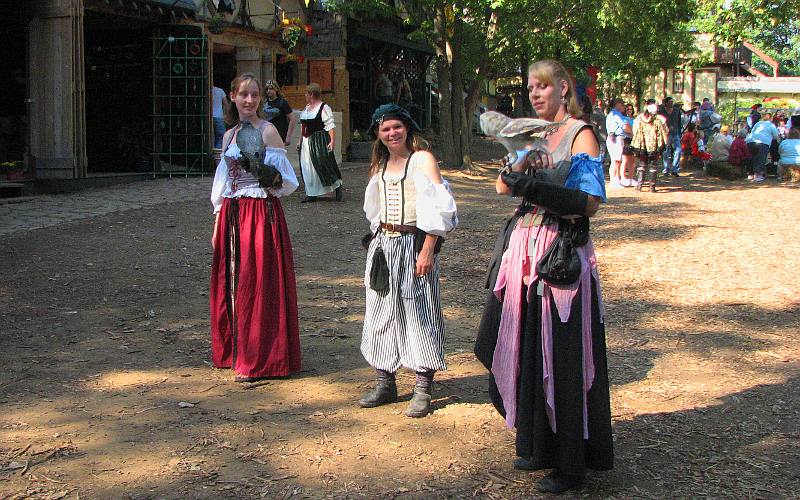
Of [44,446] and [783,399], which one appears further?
[783,399]

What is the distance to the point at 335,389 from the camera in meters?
5.07

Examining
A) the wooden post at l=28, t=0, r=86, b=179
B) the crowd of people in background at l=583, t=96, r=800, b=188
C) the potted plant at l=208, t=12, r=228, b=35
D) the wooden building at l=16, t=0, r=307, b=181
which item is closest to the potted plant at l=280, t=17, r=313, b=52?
the wooden building at l=16, t=0, r=307, b=181

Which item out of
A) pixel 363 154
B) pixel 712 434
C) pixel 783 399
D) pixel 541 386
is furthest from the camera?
pixel 363 154

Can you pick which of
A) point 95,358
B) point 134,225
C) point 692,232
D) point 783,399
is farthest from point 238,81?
point 692,232

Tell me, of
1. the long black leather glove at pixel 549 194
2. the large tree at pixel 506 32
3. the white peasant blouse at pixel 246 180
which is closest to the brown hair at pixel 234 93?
the white peasant blouse at pixel 246 180

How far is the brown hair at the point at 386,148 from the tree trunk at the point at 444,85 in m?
13.7

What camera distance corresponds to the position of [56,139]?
13281mm

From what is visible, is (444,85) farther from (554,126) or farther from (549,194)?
(549,194)

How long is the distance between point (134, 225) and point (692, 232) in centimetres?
706

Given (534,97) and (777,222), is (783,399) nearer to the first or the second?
(534,97)

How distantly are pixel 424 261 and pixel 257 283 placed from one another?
117 cm

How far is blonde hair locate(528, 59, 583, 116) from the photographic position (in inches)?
142

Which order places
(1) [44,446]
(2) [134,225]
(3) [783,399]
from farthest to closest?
(2) [134,225]
(3) [783,399]
(1) [44,446]

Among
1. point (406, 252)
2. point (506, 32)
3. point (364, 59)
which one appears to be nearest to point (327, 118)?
point (506, 32)
